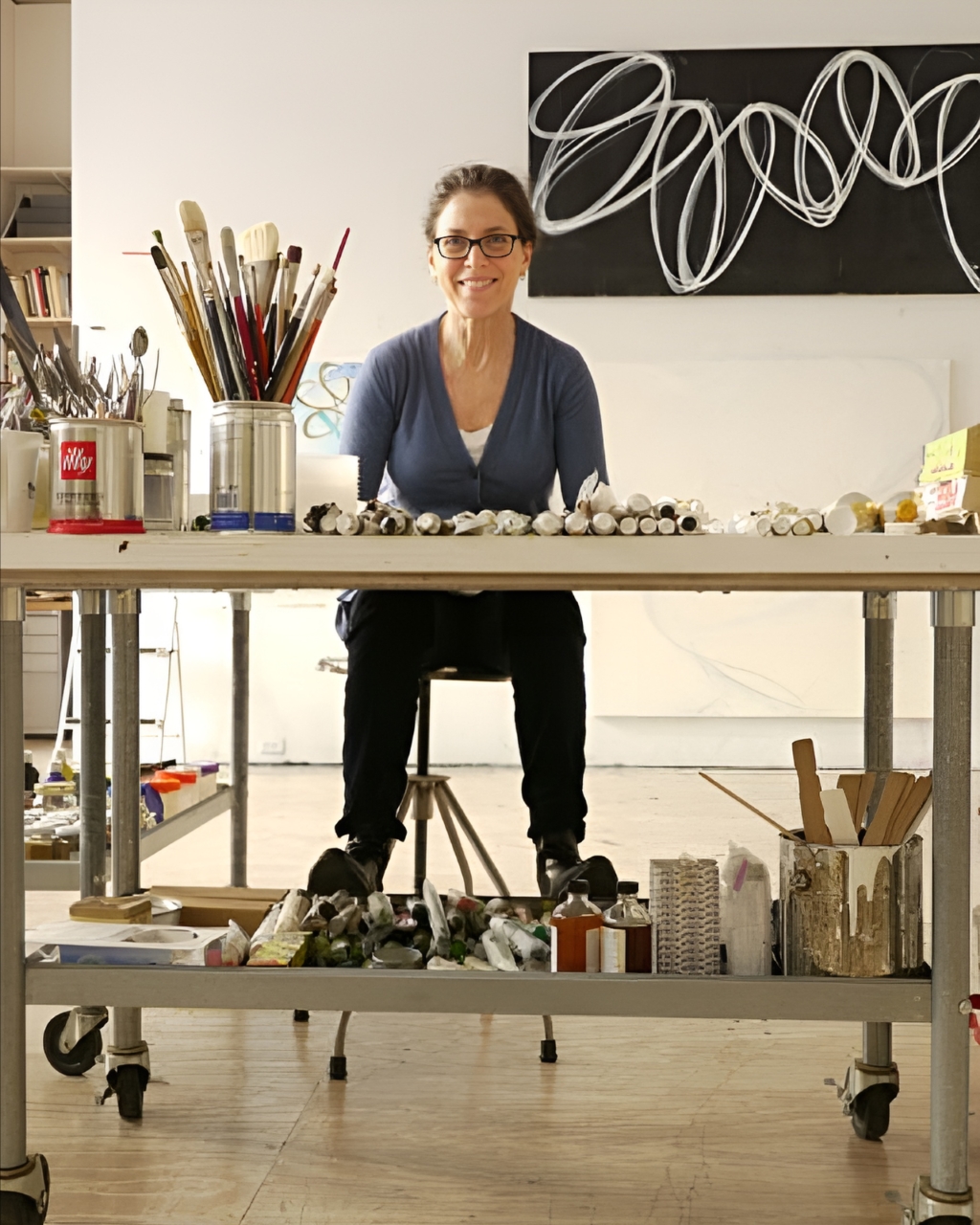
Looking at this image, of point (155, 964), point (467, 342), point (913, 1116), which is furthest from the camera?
point (467, 342)

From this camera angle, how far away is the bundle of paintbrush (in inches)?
46.5

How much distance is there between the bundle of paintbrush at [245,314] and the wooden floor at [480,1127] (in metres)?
0.83

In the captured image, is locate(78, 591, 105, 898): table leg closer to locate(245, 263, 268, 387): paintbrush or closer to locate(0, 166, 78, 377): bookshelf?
locate(245, 263, 268, 387): paintbrush

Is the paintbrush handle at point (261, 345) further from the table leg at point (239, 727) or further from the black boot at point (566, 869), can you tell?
the table leg at point (239, 727)

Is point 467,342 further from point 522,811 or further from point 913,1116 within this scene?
point 522,811

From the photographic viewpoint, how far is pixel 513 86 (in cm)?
485

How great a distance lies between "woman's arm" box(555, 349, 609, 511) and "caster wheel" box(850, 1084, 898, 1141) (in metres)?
0.99

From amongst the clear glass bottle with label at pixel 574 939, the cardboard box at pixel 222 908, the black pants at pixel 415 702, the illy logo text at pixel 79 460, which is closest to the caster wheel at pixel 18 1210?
the cardboard box at pixel 222 908

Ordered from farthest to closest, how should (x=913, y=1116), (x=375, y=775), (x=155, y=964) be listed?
(x=375, y=775), (x=913, y=1116), (x=155, y=964)

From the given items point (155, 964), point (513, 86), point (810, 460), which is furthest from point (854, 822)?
point (513, 86)

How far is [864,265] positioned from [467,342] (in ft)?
10.6

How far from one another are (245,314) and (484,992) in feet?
2.22

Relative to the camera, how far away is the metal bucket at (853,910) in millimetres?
1236

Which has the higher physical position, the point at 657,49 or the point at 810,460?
the point at 657,49
